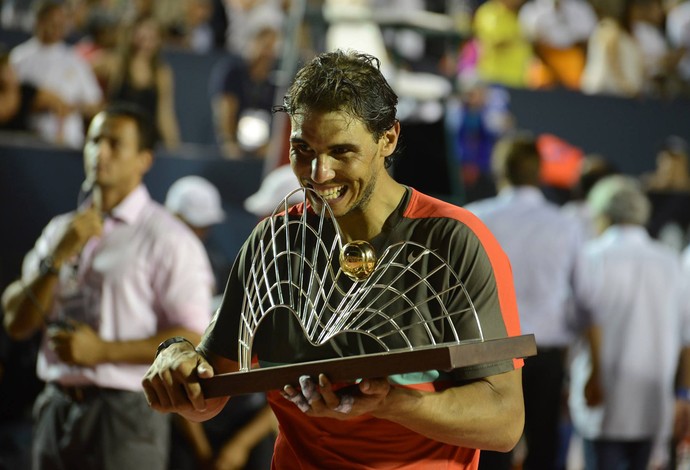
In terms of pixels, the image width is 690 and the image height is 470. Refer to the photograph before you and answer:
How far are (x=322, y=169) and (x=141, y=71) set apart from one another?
545 cm

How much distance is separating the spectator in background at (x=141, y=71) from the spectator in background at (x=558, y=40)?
132 inches

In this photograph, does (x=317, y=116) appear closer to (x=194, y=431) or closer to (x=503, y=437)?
(x=503, y=437)

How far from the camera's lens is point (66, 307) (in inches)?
141

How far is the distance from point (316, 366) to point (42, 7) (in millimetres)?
5911

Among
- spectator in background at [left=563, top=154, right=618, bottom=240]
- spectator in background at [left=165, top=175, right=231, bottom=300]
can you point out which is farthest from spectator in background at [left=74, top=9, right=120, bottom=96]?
spectator in background at [left=563, top=154, right=618, bottom=240]

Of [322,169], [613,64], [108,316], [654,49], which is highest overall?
[654,49]

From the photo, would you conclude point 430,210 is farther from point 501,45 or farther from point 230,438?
point 501,45

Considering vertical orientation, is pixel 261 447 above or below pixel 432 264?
below

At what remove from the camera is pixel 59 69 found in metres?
6.93

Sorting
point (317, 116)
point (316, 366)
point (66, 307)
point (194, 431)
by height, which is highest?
point (317, 116)

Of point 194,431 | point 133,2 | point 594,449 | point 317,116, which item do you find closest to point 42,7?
point 133,2

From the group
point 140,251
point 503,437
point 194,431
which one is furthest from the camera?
point 194,431

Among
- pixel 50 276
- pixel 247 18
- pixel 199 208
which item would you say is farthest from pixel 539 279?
pixel 247 18

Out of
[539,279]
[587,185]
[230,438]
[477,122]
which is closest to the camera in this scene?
[230,438]
